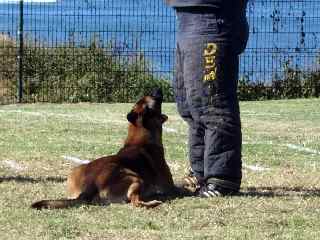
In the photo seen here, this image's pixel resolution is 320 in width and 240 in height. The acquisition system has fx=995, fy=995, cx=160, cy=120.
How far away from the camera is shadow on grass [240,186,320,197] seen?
26.1 ft

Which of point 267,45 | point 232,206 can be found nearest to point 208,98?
point 232,206

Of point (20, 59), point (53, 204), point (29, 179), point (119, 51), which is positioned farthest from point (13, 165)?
point (119, 51)

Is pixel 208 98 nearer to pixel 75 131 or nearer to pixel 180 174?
pixel 180 174

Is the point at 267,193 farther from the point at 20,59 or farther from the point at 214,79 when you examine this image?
the point at 20,59

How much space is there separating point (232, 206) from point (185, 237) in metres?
1.11

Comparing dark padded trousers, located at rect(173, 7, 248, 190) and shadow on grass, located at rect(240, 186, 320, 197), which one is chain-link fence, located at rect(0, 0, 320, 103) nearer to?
shadow on grass, located at rect(240, 186, 320, 197)

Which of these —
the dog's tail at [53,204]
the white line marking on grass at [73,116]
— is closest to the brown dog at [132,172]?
the dog's tail at [53,204]

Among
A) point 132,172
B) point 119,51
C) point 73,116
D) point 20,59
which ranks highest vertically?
point 119,51

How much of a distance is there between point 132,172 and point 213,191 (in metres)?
0.68

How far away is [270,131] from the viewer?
13.2 meters

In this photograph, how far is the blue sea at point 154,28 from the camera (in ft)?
62.0

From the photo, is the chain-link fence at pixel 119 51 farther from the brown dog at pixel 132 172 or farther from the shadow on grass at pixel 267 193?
the brown dog at pixel 132 172

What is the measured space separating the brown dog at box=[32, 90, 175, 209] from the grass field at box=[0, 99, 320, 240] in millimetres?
128

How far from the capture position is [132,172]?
7.58 metres
